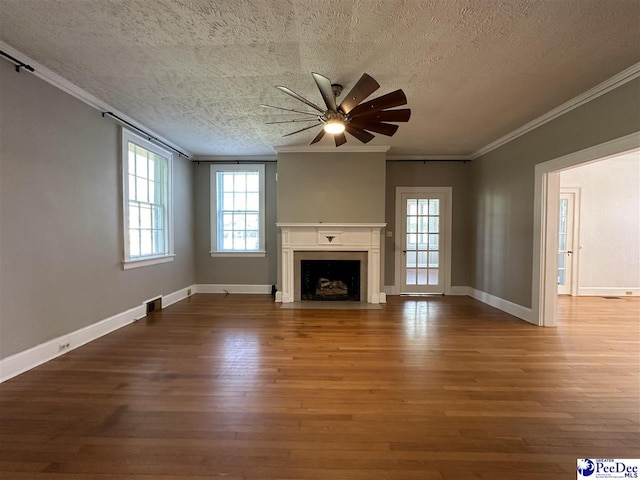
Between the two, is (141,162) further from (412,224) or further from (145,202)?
(412,224)

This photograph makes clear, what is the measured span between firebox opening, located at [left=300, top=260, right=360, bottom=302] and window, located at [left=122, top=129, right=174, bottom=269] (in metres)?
2.38

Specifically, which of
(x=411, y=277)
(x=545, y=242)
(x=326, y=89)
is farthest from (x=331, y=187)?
(x=545, y=242)

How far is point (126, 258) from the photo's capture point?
151 inches

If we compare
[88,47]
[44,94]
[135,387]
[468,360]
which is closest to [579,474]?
[468,360]

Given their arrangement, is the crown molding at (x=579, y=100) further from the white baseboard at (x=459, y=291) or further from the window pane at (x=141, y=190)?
the window pane at (x=141, y=190)

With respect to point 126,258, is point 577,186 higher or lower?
higher

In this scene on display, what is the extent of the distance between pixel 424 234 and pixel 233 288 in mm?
3999

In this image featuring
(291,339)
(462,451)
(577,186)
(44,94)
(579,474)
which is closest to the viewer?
(579,474)

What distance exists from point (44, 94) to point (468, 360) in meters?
4.74

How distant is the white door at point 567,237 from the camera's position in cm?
568

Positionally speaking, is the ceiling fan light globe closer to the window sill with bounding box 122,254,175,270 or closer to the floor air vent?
the window sill with bounding box 122,254,175,270

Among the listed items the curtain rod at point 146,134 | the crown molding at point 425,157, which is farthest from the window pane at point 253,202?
the crown molding at point 425,157

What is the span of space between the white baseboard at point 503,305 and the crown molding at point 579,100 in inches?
99.0

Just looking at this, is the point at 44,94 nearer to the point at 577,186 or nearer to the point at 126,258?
the point at 126,258
